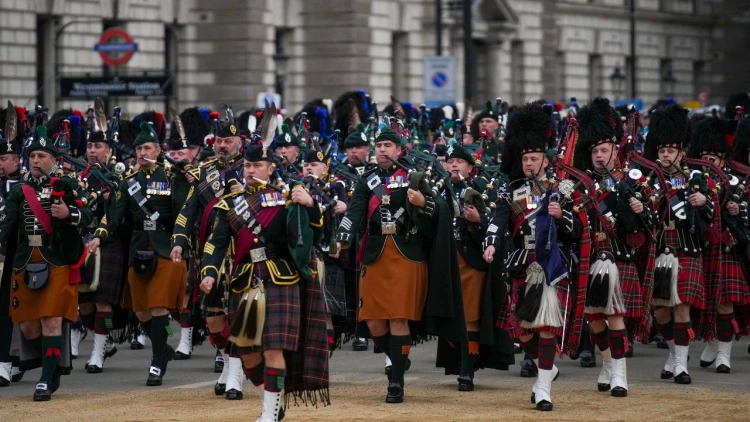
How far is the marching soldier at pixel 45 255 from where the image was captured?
41.6ft

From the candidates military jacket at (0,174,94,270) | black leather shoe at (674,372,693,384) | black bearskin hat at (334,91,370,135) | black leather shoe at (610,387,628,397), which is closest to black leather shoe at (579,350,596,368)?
black leather shoe at (674,372,693,384)

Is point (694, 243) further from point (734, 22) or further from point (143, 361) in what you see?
point (734, 22)

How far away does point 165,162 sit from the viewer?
46.4 ft

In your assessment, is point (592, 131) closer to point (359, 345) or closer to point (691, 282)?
point (691, 282)

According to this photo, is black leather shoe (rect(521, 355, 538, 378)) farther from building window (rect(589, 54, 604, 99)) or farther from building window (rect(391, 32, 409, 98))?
building window (rect(589, 54, 604, 99))

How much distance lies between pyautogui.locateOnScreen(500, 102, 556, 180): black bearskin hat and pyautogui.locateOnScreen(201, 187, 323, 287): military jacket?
2.13m

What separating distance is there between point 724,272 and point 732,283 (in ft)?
0.39

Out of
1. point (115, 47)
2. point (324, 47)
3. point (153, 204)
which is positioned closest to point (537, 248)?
point (153, 204)

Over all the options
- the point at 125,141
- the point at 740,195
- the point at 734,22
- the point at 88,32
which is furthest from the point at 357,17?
the point at 734,22

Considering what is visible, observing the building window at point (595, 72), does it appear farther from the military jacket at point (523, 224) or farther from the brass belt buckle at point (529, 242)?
the brass belt buckle at point (529, 242)

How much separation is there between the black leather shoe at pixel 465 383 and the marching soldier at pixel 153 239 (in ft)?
8.18

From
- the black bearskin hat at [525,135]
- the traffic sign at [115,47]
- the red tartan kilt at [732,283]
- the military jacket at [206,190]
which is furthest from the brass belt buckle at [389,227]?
the traffic sign at [115,47]

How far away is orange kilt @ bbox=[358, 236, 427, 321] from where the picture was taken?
1241 centimetres

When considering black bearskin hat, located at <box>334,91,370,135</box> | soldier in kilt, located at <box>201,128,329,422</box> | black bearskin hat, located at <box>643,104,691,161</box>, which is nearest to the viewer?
soldier in kilt, located at <box>201,128,329,422</box>
